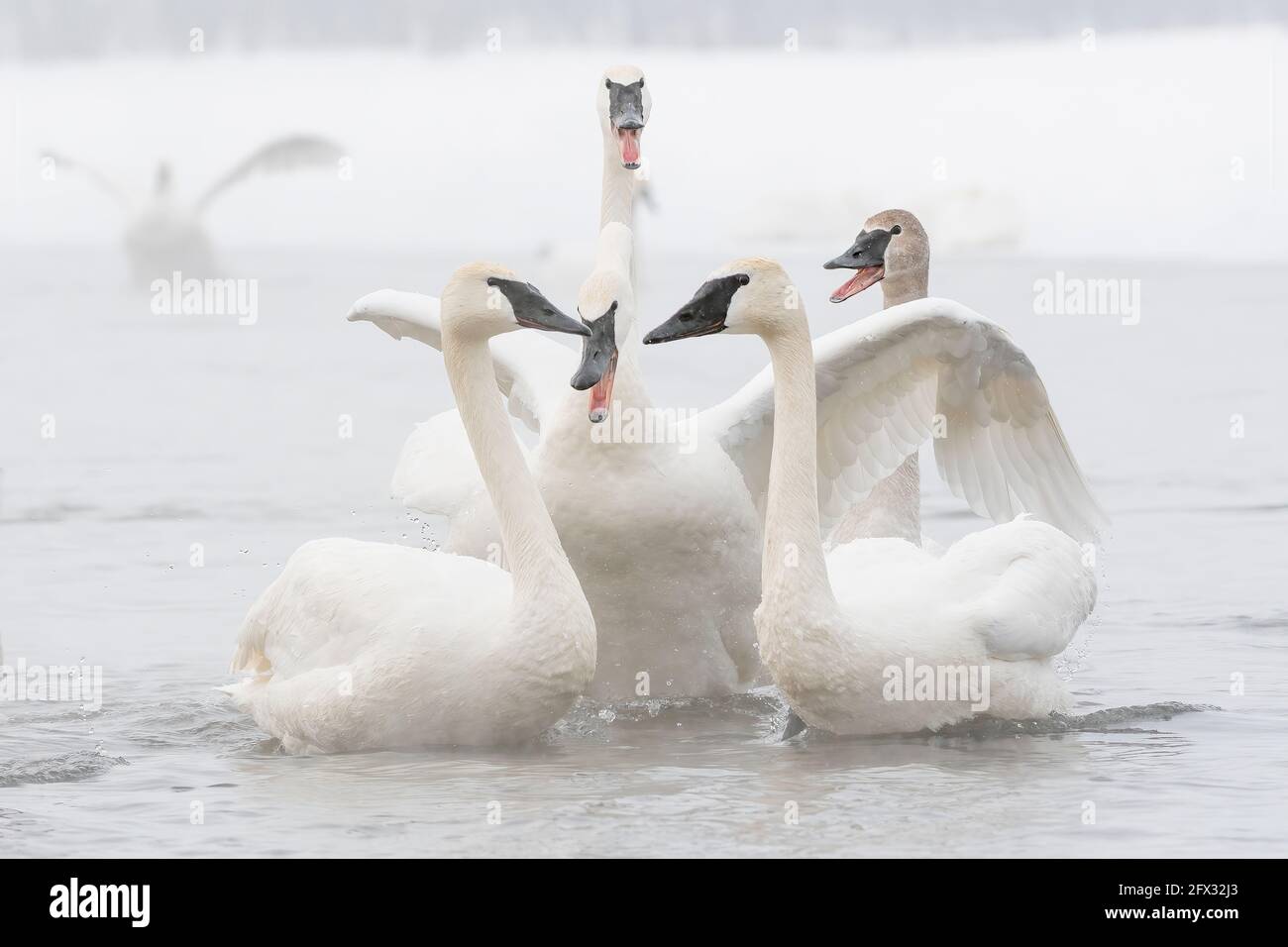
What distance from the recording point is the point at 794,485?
8.71 m

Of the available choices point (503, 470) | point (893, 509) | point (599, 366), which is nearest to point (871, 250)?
point (893, 509)

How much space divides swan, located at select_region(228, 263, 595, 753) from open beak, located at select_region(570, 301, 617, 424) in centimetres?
8

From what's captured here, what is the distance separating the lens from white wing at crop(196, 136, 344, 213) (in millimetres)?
24625

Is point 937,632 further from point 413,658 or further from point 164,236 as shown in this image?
point 164,236

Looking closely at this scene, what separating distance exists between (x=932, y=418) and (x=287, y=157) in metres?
15.9

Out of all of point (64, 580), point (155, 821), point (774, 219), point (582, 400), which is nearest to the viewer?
point (155, 821)

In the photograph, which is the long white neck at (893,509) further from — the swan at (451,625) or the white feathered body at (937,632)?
the swan at (451,625)

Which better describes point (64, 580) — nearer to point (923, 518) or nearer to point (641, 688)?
point (641, 688)

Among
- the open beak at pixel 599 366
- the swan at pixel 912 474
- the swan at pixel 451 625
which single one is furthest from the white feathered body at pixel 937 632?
the swan at pixel 912 474

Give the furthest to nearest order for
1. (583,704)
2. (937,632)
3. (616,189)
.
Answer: (616,189) → (583,704) → (937,632)
